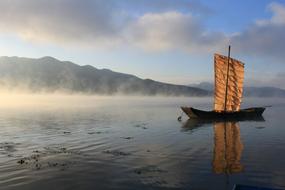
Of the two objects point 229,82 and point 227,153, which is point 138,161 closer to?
point 227,153

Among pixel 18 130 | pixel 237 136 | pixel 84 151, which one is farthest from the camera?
pixel 18 130

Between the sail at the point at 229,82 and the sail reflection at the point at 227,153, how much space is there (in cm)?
2877

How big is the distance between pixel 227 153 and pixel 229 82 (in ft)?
153

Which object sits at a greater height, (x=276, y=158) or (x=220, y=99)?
(x=220, y=99)

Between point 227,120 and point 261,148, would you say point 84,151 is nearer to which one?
point 261,148

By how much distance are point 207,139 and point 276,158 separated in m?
12.9

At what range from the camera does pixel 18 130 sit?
165 ft

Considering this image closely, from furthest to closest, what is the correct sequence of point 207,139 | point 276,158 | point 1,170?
point 207,139 → point 276,158 → point 1,170

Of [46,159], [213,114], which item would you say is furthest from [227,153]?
[213,114]

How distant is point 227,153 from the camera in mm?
33875

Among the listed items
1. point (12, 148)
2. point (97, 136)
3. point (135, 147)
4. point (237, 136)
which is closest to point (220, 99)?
point (237, 136)

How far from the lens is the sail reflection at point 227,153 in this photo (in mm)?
26869

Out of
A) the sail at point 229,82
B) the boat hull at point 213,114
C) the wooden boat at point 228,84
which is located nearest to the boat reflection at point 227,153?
the boat hull at point 213,114

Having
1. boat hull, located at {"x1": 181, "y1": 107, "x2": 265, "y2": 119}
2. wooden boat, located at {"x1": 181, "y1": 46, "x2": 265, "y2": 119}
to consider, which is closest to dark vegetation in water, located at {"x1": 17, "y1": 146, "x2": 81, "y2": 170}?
boat hull, located at {"x1": 181, "y1": 107, "x2": 265, "y2": 119}
